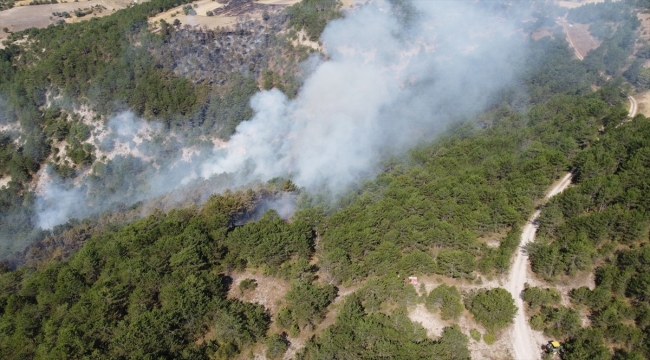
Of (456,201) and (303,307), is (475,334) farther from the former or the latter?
(456,201)

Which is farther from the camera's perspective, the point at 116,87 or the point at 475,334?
the point at 116,87

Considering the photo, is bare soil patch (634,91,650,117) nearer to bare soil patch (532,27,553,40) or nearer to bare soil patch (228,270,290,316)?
bare soil patch (532,27,553,40)

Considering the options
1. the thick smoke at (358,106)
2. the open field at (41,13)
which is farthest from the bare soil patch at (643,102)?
Answer: the open field at (41,13)

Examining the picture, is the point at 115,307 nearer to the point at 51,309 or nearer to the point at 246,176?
the point at 51,309

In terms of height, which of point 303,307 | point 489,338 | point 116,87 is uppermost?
point 116,87

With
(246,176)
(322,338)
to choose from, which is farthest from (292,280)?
(246,176)

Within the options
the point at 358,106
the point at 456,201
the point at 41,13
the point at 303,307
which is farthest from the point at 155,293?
the point at 41,13

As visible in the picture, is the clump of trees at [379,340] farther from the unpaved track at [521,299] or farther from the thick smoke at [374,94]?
the thick smoke at [374,94]
